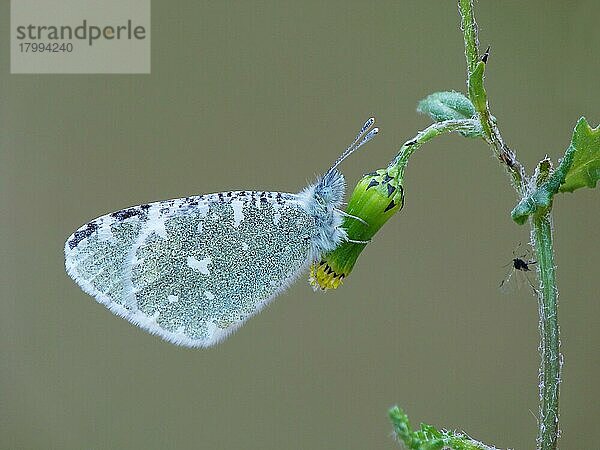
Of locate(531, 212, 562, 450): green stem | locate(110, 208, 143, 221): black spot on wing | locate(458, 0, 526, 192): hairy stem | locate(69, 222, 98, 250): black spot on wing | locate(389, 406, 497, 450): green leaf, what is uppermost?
locate(458, 0, 526, 192): hairy stem

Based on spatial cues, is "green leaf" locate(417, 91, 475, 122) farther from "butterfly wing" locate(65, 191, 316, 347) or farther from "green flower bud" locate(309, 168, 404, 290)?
"butterfly wing" locate(65, 191, 316, 347)

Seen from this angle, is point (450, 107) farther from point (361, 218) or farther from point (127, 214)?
point (127, 214)

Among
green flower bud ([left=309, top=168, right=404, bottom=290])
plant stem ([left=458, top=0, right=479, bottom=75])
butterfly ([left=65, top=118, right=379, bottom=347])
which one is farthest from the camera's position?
butterfly ([left=65, top=118, right=379, bottom=347])

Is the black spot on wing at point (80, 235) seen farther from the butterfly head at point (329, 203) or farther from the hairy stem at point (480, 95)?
the hairy stem at point (480, 95)

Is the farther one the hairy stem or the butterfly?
the butterfly

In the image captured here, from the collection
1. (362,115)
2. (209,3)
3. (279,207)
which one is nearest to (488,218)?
(362,115)

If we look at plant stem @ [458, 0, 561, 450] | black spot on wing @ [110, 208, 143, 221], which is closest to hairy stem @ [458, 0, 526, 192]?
plant stem @ [458, 0, 561, 450]

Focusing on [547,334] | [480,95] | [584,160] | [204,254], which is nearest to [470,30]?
[480,95]

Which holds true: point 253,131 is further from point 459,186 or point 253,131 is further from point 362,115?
point 459,186
